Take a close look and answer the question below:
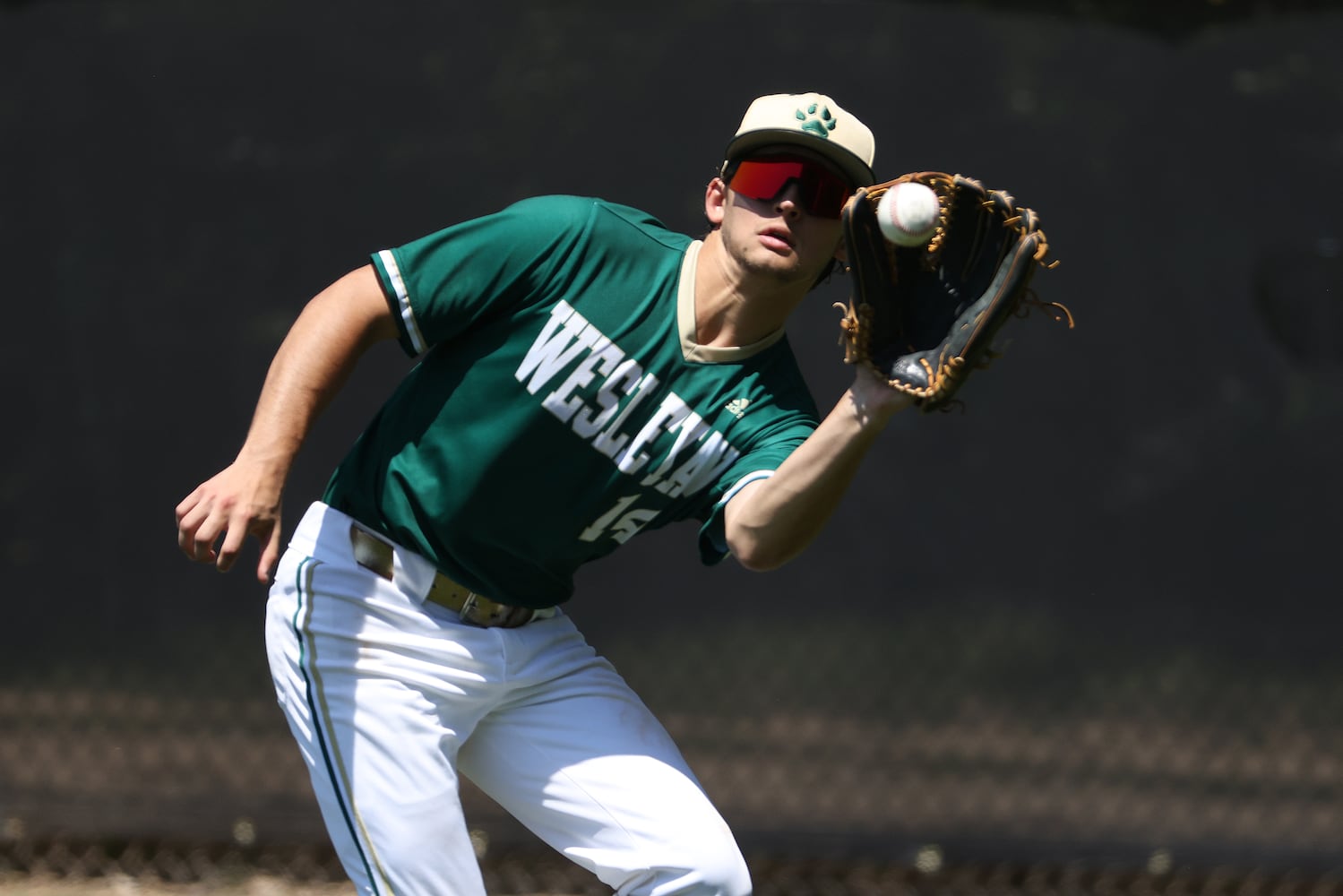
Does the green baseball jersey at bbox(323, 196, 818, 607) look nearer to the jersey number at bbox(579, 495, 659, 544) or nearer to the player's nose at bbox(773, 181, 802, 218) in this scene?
the jersey number at bbox(579, 495, 659, 544)

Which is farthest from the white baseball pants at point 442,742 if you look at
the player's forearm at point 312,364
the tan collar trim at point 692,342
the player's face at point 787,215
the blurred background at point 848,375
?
the blurred background at point 848,375

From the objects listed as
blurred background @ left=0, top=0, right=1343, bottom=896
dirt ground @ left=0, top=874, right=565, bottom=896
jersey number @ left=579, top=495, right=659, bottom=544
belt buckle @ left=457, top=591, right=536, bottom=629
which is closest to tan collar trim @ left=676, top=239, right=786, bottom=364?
jersey number @ left=579, top=495, right=659, bottom=544

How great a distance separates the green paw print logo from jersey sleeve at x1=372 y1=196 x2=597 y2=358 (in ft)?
1.16

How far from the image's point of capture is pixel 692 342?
236 cm

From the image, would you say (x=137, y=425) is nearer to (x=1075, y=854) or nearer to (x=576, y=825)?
(x=576, y=825)

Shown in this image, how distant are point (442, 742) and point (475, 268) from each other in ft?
2.37

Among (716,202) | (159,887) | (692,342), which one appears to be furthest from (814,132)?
(159,887)

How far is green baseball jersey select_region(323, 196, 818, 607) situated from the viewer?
2.32 metres

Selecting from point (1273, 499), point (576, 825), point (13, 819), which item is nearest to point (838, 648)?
point (1273, 499)

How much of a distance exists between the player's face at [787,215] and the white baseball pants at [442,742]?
0.70 meters

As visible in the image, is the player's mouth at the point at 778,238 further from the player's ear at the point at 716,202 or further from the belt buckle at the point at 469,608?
the belt buckle at the point at 469,608

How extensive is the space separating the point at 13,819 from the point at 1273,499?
3.04 metres

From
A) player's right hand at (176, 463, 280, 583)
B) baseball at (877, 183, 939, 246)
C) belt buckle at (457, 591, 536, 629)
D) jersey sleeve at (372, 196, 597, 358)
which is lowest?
belt buckle at (457, 591, 536, 629)

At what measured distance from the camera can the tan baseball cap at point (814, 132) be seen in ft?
7.52
